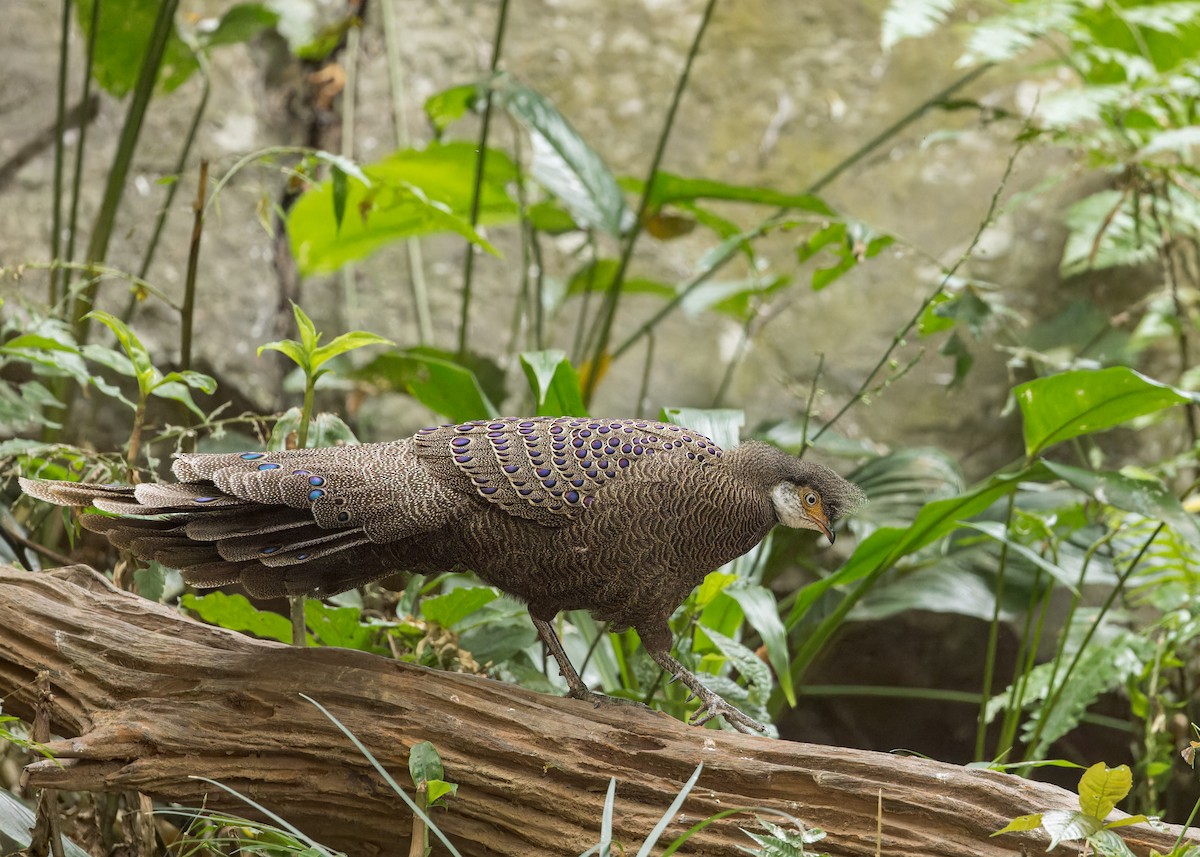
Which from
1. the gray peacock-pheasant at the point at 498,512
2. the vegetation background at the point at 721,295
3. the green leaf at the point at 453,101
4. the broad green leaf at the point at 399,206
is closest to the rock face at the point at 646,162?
the vegetation background at the point at 721,295

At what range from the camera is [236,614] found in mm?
2133

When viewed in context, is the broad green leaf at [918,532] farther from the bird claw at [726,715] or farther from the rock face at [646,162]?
the rock face at [646,162]

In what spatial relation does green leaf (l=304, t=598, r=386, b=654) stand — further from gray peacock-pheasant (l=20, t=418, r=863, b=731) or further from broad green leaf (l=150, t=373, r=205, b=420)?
broad green leaf (l=150, t=373, r=205, b=420)

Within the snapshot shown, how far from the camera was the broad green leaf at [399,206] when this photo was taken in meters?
3.03

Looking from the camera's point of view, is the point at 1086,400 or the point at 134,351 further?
the point at 1086,400

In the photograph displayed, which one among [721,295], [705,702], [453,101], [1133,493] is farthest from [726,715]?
[453,101]

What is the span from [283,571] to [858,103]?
340 cm

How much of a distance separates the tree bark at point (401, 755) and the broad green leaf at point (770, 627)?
0.36 metres

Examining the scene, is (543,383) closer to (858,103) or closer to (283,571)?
(283,571)

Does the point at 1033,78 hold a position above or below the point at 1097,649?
above

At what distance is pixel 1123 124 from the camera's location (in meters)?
3.05

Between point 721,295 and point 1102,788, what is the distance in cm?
203

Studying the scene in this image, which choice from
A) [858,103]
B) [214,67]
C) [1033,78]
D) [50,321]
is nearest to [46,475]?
[50,321]

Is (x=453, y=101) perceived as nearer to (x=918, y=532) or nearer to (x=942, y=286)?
(x=942, y=286)
